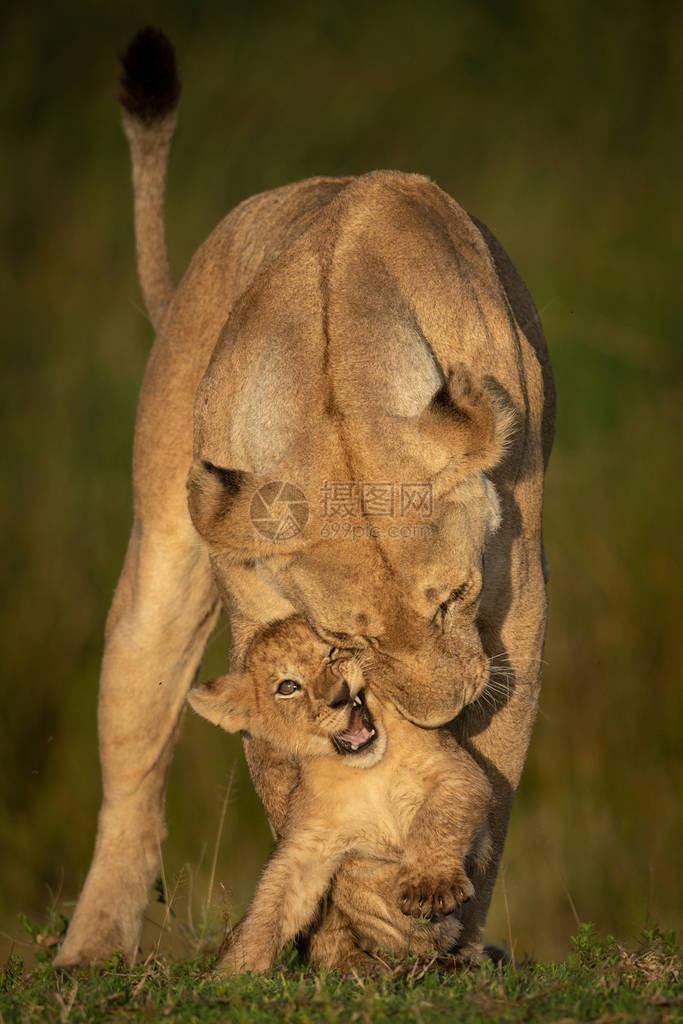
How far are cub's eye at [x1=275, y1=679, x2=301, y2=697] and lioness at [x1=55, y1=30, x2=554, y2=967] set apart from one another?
0.58ft

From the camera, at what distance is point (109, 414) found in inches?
377

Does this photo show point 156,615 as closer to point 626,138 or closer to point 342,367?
point 342,367

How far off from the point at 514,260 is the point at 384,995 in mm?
A: 7165

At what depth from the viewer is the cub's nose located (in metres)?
3.59

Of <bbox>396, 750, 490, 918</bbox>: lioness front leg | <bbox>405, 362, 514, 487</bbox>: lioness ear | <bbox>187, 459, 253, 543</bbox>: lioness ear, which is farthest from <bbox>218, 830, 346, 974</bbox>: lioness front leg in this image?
<bbox>405, 362, 514, 487</bbox>: lioness ear

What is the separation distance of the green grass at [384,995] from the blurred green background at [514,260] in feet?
4.55

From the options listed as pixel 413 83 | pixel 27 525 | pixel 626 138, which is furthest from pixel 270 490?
pixel 413 83

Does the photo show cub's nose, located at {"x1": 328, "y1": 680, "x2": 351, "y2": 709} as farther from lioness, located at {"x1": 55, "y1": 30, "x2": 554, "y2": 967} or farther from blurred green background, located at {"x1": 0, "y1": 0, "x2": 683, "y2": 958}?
blurred green background, located at {"x1": 0, "y1": 0, "x2": 683, "y2": 958}

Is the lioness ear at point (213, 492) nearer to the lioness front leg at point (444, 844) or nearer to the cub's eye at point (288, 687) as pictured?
the cub's eye at point (288, 687)

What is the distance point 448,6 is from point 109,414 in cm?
451

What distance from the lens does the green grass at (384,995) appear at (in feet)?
9.84

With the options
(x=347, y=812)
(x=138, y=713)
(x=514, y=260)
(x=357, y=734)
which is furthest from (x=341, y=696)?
(x=514, y=260)

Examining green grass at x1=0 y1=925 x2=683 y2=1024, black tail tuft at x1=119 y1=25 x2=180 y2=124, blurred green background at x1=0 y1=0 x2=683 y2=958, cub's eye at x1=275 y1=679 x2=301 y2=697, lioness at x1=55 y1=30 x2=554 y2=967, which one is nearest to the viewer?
green grass at x1=0 y1=925 x2=683 y2=1024

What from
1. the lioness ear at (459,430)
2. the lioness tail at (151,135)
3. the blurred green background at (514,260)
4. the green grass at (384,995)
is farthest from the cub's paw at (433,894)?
the lioness tail at (151,135)
